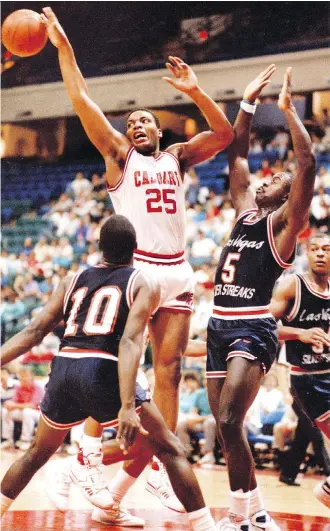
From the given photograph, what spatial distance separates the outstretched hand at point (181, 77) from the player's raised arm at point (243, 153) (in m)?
0.44

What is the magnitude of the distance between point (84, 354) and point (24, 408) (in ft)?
24.2

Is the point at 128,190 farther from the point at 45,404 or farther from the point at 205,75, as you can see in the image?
the point at 205,75

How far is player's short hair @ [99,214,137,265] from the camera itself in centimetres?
466

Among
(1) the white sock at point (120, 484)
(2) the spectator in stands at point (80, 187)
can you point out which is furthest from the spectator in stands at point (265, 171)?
(1) the white sock at point (120, 484)

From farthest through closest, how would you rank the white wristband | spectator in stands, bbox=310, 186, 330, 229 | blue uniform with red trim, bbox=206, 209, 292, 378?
spectator in stands, bbox=310, 186, 330, 229 → the white wristband → blue uniform with red trim, bbox=206, 209, 292, 378

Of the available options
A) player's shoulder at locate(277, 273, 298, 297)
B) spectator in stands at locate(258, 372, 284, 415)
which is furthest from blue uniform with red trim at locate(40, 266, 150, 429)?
spectator in stands at locate(258, 372, 284, 415)

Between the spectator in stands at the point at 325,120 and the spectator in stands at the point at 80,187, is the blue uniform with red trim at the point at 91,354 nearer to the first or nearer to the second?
the spectator in stands at the point at 80,187

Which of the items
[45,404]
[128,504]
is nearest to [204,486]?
[128,504]

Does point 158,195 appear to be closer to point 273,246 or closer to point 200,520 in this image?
point 273,246

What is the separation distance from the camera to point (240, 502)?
16.9 ft

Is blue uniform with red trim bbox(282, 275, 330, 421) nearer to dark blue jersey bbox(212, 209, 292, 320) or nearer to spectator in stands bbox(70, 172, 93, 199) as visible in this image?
dark blue jersey bbox(212, 209, 292, 320)

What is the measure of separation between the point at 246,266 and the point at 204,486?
13.2ft

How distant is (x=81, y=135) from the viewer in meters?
24.2

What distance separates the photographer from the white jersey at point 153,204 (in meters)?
5.77
